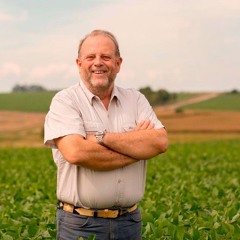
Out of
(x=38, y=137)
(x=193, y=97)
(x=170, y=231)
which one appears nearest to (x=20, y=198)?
(x=170, y=231)

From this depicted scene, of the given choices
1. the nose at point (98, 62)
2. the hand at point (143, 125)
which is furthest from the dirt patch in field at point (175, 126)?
the nose at point (98, 62)

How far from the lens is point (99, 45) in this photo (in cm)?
472

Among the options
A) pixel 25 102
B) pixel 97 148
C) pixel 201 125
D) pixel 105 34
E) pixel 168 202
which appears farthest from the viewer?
pixel 25 102

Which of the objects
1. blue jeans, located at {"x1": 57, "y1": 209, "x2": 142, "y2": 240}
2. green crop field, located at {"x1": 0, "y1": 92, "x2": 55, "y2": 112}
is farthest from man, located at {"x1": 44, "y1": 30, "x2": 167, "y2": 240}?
green crop field, located at {"x1": 0, "y1": 92, "x2": 55, "y2": 112}

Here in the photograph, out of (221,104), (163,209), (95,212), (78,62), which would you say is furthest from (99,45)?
(221,104)

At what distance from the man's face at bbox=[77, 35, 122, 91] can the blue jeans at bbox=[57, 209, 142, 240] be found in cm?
104

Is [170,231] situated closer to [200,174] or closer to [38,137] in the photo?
[200,174]

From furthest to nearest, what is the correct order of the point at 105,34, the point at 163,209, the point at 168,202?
the point at 168,202, the point at 163,209, the point at 105,34

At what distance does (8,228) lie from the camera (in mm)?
6914

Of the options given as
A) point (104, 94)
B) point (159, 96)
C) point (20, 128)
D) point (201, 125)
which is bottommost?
point (20, 128)

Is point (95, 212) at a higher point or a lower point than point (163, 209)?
higher

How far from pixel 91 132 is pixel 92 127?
0.14 feet

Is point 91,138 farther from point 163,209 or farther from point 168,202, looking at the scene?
point 168,202

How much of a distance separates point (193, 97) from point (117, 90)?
104 meters
